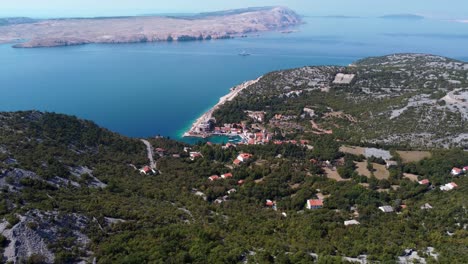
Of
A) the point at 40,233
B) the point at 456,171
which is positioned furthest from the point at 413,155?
the point at 40,233

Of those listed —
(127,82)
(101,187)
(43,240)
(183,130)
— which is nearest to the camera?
(43,240)

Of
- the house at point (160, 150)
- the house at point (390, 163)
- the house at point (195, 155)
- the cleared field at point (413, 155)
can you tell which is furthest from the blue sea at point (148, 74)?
the cleared field at point (413, 155)

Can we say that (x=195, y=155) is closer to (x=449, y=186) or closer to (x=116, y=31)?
(x=449, y=186)

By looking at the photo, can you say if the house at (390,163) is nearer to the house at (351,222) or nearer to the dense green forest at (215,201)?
the dense green forest at (215,201)

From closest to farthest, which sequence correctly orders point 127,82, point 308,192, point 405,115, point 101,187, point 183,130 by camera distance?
point 101,187 → point 308,192 → point 405,115 → point 183,130 → point 127,82

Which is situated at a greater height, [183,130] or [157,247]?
[157,247]

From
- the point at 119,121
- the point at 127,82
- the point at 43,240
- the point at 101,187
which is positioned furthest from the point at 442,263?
the point at 127,82

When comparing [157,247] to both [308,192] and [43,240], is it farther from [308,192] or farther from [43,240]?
[308,192]
